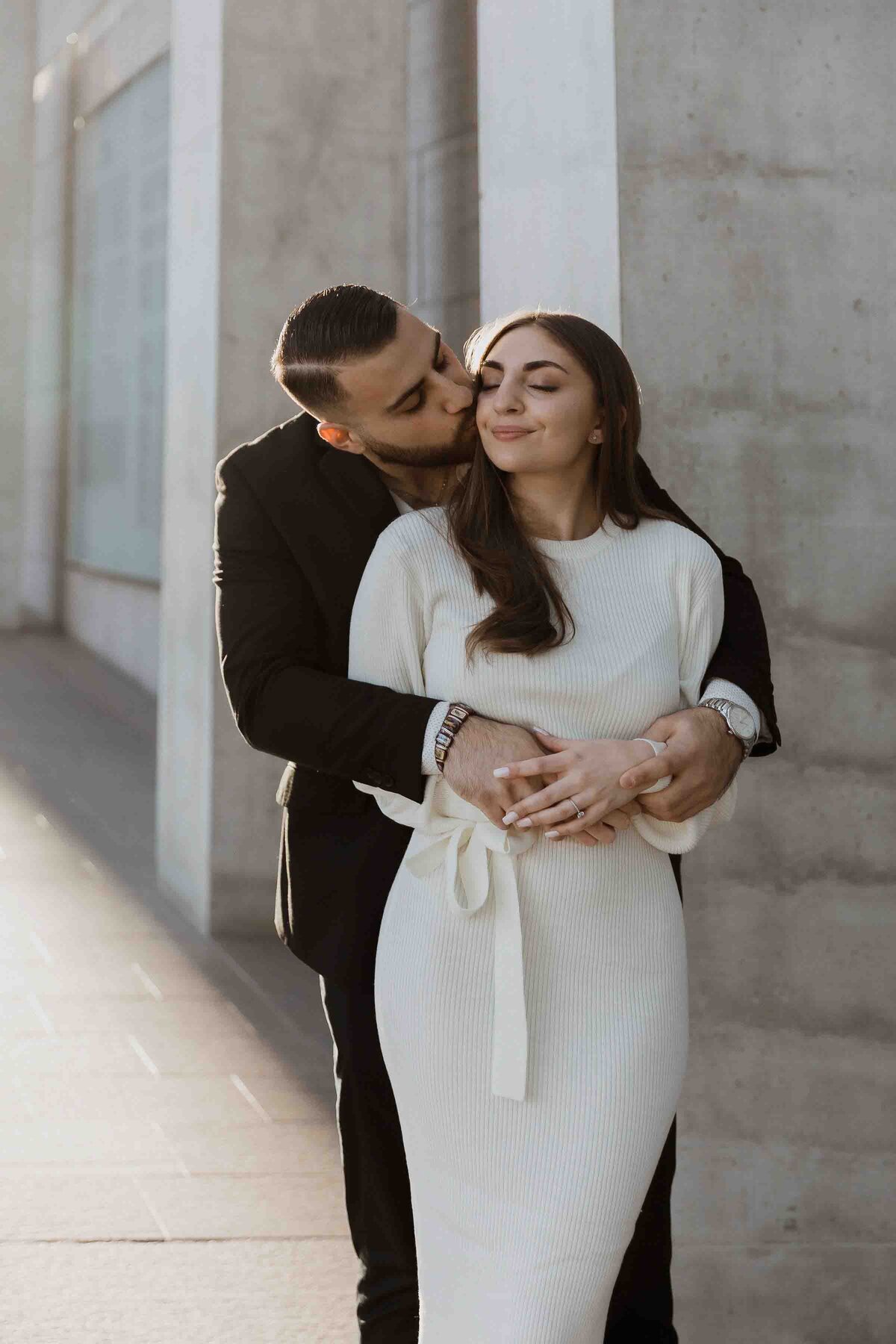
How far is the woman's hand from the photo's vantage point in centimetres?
193

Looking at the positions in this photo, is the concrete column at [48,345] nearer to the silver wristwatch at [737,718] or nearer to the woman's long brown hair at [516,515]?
the woman's long brown hair at [516,515]

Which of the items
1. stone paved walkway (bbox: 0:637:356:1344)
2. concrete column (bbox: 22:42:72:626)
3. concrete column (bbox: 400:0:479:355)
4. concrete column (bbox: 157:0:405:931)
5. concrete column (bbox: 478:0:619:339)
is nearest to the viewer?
concrete column (bbox: 478:0:619:339)

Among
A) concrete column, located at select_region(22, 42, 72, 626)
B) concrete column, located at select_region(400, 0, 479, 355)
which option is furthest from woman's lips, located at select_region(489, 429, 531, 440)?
concrete column, located at select_region(22, 42, 72, 626)

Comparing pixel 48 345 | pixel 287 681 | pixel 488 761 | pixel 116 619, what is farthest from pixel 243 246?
pixel 48 345

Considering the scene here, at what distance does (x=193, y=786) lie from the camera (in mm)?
6359

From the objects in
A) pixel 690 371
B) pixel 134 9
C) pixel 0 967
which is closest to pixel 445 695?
pixel 690 371

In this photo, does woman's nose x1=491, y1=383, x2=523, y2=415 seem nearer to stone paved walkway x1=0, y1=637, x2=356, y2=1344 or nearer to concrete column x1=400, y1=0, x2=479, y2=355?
stone paved walkway x1=0, y1=637, x2=356, y2=1344

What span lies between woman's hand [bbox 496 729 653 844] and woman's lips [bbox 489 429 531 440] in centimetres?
40

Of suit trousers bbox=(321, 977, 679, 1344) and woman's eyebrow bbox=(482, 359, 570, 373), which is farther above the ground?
woman's eyebrow bbox=(482, 359, 570, 373)

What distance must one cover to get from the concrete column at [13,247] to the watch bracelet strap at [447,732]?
483 inches

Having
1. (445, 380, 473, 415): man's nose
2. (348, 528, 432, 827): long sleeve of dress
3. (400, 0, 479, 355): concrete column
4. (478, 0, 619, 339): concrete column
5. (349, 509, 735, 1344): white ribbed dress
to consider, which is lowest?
(349, 509, 735, 1344): white ribbed dress

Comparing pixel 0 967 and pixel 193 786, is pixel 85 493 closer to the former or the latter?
pixel 193 786

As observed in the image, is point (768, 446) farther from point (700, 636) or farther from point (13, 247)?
point (13, 247)

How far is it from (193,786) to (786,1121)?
360 cm
